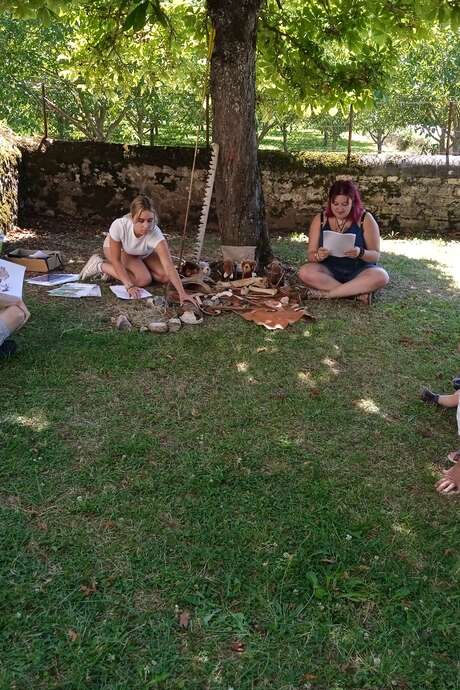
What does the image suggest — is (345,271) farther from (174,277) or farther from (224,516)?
(224,516)

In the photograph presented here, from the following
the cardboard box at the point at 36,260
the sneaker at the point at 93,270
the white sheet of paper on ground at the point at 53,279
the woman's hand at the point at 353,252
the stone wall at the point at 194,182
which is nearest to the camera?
the woman's hand at the point at 353,252

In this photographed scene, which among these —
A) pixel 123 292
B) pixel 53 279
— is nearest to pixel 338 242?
pixel 123 292

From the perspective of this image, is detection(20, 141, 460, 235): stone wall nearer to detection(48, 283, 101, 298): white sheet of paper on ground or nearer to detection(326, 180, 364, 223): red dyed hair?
detection(48, 283, 101, 298): white sheet of paper on ground

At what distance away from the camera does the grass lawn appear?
2.04 metres

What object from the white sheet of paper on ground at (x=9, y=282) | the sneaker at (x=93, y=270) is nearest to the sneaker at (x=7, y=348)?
the white sheet of paper on ground at (x=9, y=282)

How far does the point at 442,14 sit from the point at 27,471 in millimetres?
4555

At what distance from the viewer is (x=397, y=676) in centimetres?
199

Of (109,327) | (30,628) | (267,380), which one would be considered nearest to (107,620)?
(30,628)

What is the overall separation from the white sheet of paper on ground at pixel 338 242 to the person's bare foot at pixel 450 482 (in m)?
3.07

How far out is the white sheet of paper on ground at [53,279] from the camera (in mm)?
6059

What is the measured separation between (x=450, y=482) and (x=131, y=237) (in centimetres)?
396

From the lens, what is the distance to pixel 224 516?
272cm

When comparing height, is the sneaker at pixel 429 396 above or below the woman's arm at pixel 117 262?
below

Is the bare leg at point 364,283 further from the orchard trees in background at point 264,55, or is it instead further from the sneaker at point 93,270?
the sneaker at point 93,270
